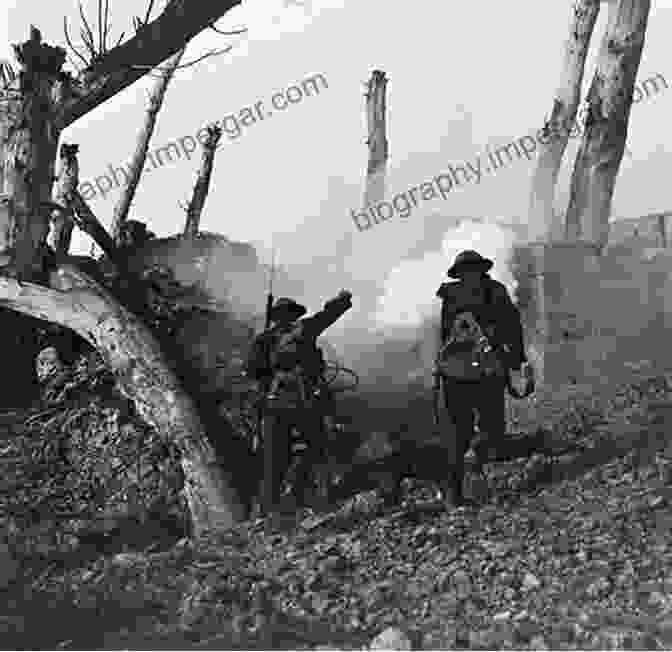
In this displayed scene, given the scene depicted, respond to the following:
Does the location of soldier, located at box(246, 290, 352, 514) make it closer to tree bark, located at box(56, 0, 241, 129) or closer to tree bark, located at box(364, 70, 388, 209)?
tree bark, located at box(56, 0, 241, 129)

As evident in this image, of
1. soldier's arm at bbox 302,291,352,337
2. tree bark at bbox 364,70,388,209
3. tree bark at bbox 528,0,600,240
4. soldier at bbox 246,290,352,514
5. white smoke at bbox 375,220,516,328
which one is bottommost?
soldier at bbox 246,290,352,514

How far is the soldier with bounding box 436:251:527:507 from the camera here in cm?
652

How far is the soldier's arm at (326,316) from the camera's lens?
22.8ft

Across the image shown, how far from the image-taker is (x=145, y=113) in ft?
51.8

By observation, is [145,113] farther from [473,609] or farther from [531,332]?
[473,609]

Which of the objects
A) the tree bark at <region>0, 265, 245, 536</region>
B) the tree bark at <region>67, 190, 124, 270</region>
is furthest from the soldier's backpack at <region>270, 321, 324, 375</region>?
the tree bark at <region>67, 190, 124, 270</region>

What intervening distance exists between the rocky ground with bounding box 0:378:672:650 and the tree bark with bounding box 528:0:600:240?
19.3 ft

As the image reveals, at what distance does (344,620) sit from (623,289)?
5498mm

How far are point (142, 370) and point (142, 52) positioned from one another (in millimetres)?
2815

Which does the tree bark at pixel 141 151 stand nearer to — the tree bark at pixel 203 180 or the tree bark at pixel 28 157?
the tree bark at pixel 203 180

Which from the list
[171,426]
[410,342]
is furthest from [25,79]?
[410,342]

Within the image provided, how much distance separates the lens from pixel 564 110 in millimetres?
11891

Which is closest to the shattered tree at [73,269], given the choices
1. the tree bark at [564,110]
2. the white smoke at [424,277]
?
the white smoke at [424,277]

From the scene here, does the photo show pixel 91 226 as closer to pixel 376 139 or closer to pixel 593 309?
pixel 593 309
